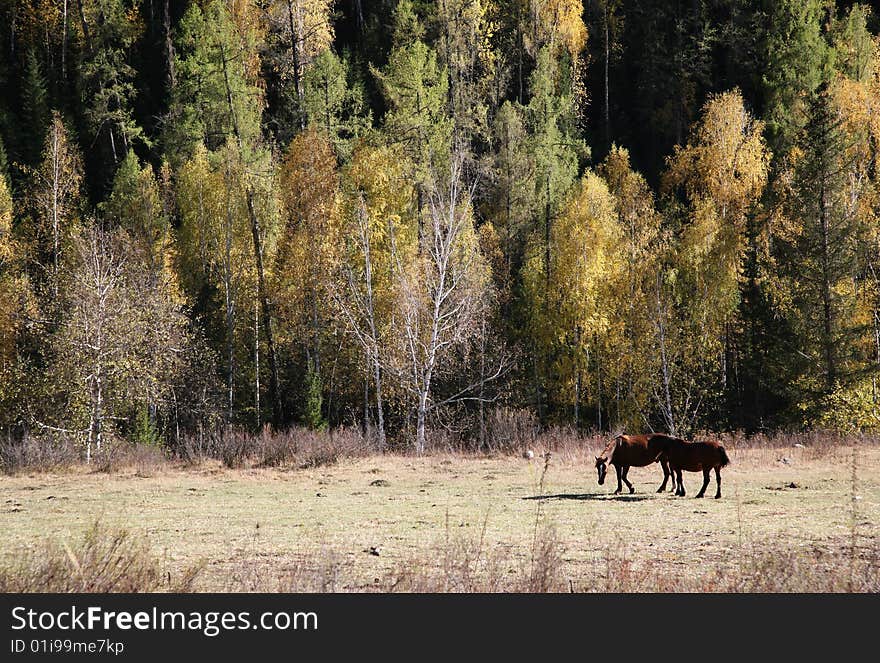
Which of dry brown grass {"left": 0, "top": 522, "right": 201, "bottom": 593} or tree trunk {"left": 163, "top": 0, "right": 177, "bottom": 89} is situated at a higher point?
tree trunk {"left": 163, "top": 0, "right": 177, "bottom": 89}

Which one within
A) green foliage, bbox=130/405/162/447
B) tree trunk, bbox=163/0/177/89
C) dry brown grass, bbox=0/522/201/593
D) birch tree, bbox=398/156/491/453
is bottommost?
green foliage, bbox=130/405/162/447

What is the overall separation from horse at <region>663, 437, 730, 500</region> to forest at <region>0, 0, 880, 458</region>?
15.7 metres

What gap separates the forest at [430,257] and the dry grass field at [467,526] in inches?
388

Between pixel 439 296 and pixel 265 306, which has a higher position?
pixel 439 296

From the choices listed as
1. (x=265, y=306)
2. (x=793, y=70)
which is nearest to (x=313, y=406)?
(x=265, y=306)

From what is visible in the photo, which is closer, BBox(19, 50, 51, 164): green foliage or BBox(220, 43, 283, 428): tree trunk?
BBox(220, 43, 283, 428): tree trunk

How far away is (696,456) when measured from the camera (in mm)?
15680

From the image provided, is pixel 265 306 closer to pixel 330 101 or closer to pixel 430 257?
pixel 430 257

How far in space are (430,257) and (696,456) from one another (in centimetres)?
2292

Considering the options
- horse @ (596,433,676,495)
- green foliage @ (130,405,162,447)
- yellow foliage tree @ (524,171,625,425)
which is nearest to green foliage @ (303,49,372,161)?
yellow foliage tree @ (524,171,625,425)

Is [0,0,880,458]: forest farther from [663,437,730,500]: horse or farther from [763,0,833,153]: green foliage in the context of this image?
[663,437,730,500]: horse

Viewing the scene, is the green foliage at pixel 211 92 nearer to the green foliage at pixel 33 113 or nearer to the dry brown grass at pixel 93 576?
the green foliage at pixel 33 113

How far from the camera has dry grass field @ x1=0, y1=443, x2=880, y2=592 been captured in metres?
8.04
